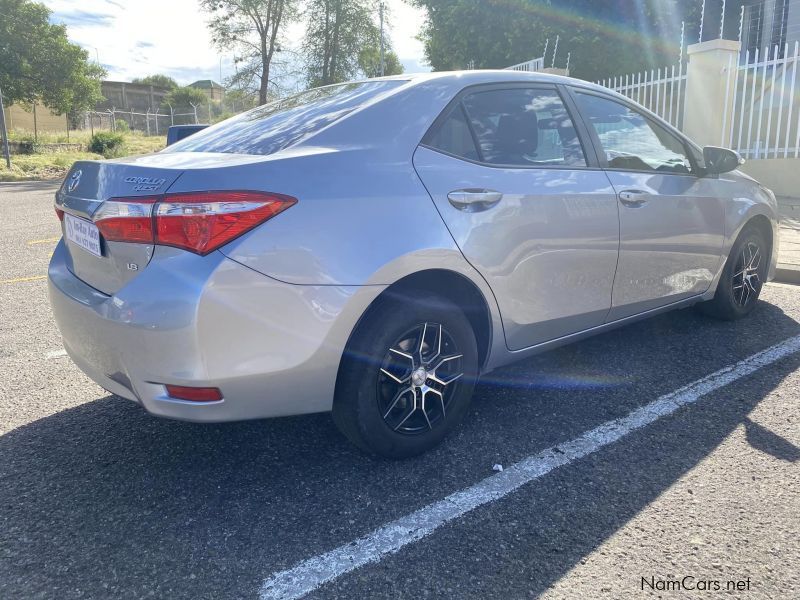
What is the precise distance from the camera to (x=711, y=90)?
10234 mm

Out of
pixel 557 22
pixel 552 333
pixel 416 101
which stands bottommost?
pixel 552 333

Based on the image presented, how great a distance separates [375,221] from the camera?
2.42 m

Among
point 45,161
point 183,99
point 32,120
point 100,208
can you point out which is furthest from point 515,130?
point 183,99

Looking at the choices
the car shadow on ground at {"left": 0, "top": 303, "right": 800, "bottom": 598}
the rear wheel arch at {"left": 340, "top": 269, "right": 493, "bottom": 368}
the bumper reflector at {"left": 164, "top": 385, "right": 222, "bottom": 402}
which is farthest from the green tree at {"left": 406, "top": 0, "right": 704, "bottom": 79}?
the bumper reflector at {"left": 164, "top": 385, "right": 222, "bottom": 402}

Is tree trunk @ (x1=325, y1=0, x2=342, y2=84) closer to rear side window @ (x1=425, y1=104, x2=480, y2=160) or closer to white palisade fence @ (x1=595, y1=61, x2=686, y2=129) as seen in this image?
white palisade fence @ (x1=595, y1=61, x2=686, y2=129)

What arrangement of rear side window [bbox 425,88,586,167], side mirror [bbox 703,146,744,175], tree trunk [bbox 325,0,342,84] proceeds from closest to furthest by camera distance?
1. rear side window [bbox 425,88,586,167]
2. side mirror [bbox 703,146,744,175]
3. tree trunk [bbox 325,0,342,84]

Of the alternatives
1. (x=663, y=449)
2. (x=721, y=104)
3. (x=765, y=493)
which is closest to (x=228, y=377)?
(x=663, y=449)

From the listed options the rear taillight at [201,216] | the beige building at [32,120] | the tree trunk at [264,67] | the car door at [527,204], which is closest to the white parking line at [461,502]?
the car door at [527,204]

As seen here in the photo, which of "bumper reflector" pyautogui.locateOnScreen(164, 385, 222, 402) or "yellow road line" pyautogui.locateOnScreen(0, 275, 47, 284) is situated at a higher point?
"bumper reflector" pyautogui.locateOnScreen(164, 385, 222, 402)

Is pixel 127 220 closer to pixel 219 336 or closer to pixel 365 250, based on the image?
pixel 219 336

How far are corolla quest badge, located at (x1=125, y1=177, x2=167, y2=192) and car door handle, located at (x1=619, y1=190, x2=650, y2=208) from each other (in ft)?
7.63

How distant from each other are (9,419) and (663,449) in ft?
10.2

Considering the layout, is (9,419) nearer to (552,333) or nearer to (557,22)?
(552,333)

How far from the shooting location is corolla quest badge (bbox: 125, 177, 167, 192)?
226 centimetres
